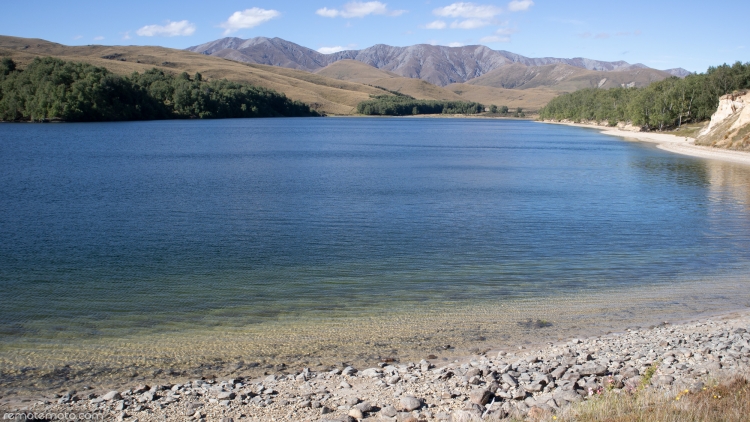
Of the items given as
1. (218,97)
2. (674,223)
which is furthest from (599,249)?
(218,97)

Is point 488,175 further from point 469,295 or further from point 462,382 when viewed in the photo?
point 462,382

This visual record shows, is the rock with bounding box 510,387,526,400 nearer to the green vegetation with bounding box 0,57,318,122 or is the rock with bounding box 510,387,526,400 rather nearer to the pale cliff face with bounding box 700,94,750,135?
the pale cliff face with bounding box 700,94,750,135

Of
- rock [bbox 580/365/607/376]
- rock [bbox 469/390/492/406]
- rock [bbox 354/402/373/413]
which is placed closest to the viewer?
rock [bbox 354/402/373/413]

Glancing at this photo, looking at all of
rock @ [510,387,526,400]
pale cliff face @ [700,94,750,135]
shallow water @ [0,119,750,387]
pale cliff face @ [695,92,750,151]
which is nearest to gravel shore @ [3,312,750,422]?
rock @ [510,387,526,400]

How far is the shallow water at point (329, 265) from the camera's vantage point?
439 inches

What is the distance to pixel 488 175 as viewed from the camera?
140 ft

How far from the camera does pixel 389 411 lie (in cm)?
761

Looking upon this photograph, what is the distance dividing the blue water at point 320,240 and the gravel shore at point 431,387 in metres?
3.37

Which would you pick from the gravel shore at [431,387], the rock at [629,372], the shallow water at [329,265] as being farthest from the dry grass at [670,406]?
A: the shallow water at [329,265]

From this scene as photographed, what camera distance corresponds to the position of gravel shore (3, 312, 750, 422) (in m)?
7.70

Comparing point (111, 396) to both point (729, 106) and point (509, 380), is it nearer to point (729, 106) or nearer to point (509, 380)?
point (509, 380)

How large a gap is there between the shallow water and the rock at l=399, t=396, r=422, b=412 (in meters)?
2.43

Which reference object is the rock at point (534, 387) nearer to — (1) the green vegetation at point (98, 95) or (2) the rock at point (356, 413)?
(2) the rock at point (356, 413)

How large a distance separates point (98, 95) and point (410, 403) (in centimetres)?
12771
